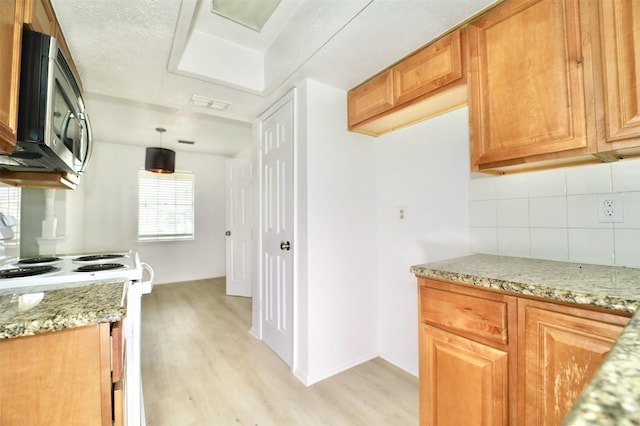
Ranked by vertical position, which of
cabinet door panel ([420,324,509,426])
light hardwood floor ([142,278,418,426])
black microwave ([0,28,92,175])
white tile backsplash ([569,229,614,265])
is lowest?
light hardwood floor ([142,278,418,426])

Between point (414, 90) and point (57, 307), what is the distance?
1.97 meters

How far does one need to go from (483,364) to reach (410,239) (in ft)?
3.60

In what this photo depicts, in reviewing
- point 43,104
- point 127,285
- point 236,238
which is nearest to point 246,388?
point 127,285

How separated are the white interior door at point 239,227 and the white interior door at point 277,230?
5.31ft

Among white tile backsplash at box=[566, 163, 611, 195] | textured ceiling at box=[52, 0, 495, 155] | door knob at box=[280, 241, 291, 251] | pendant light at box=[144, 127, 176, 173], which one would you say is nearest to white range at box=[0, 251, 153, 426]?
door knob at box=[280, 241, 291, 251]

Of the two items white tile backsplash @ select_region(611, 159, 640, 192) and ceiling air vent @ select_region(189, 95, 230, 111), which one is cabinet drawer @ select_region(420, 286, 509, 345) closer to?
white tile backsplash @ select_region(611, 159, 640, 192)

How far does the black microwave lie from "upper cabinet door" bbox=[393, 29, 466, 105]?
1.72 metres

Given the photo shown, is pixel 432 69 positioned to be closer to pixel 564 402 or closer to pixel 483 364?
pixel 483 364

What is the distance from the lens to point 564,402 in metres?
0.94

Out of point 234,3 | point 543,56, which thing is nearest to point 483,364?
point 543,56

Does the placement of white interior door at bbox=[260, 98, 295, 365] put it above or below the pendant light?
below

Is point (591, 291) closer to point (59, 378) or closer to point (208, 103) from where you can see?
point (59, 378)

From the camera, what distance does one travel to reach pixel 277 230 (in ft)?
8.09

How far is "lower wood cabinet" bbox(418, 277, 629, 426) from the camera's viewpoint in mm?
910
